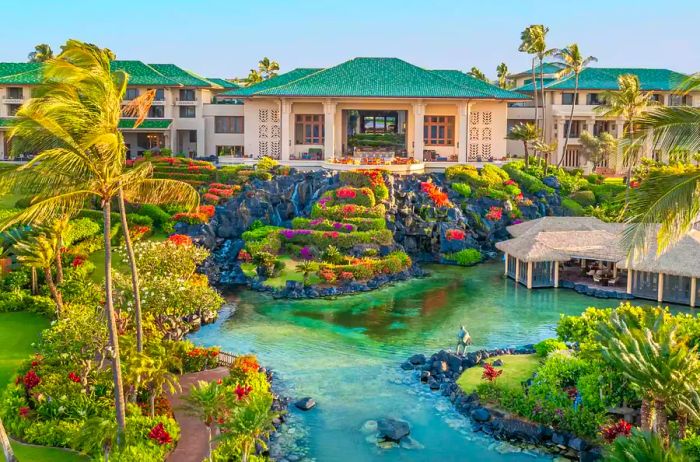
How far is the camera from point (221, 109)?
6856 cm

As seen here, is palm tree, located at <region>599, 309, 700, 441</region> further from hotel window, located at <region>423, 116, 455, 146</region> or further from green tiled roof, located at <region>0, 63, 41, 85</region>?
green tiled roof, located at <region>0, 63, 41, 85</region>

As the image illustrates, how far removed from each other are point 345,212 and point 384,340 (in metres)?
17.6

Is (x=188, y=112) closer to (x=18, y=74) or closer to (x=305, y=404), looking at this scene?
(x=18, y=74)

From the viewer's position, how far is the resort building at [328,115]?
60812 millimetres

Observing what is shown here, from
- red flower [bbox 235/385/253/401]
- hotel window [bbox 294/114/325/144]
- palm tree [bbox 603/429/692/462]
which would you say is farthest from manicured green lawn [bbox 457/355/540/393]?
hotel window [bbox 294/114/325/144]

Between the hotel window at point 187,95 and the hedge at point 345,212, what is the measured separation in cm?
2582

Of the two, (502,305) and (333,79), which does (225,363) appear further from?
(333,79)

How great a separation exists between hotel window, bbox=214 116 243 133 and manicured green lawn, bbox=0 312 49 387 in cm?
3985

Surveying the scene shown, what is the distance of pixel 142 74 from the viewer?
69.2 meters

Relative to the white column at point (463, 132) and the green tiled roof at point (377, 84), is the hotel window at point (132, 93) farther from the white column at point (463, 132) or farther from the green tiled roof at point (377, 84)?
the white column at point (463, 132)

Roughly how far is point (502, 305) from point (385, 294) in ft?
20.4

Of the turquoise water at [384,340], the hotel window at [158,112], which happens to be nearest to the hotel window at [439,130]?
the turquoise water at [384,340]

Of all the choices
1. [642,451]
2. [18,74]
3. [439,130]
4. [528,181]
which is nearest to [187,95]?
[18,74]

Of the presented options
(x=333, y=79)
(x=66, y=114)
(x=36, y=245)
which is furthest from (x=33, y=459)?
(x=333, y=79)
